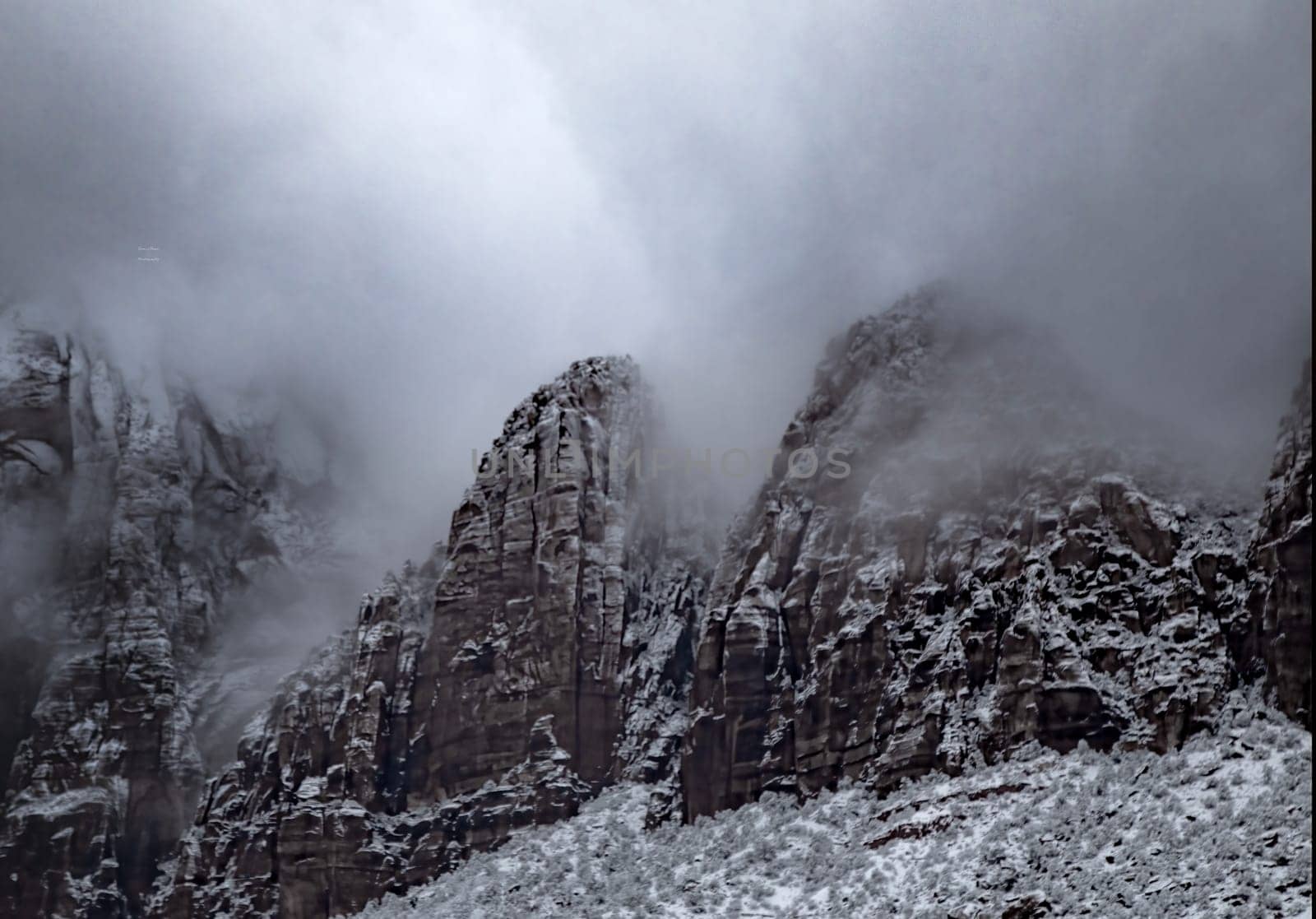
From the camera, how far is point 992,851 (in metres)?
140

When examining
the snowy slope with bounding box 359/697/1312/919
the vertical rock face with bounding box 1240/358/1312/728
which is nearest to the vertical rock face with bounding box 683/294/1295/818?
the vertical rock face with bounding box 1240/358/1312/728

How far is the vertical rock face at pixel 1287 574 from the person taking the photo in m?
139

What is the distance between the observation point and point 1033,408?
177 meters

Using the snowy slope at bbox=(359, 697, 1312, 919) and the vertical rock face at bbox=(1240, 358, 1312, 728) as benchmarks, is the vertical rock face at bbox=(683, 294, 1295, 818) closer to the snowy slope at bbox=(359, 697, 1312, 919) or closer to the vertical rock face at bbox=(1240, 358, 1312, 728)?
the vertical rock face at bbox=(1240, 358, 1312, 728)

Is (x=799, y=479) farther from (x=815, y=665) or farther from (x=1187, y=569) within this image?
(x=1187, y=569)

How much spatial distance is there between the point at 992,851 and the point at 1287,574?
30792 mm

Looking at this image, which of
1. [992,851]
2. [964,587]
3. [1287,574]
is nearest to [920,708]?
[964,587]

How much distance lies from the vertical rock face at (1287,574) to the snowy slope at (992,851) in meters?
3.32

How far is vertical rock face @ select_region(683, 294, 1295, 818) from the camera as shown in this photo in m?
150

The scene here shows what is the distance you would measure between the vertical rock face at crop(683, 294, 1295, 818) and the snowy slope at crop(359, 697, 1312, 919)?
393 centimetres

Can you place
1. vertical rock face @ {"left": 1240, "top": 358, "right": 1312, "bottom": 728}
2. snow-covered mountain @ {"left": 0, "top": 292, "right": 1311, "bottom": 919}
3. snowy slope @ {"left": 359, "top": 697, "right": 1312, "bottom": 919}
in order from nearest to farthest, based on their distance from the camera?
snowy slope @ {"left": 359, "top": 697, "right": 1312, "bottom": 919}
vertical rock face @ {"left": 1240, "top": 358, "right": 1312, "bottom": 728}
snow-covered mountain @ {"left": 0, "top": 292, "right": 1311, "bottom": 919}

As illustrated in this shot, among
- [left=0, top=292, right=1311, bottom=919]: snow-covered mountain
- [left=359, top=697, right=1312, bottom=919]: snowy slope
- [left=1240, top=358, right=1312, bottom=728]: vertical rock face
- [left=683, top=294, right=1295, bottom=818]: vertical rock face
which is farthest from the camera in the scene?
[left=683, top=294, right=1295, bottom=818]: vertical rock face

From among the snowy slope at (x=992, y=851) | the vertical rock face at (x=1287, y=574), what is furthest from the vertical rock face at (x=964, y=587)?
the snowy slope at (x=992, y=851)

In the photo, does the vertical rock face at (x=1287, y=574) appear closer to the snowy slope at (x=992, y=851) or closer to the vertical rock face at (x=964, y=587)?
the vertical rock face at (x=964, y=587)
